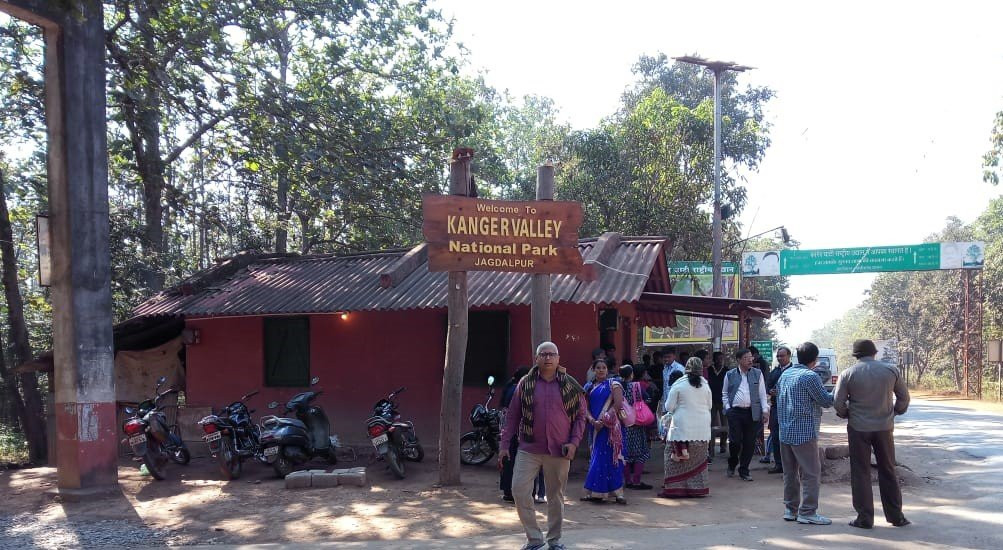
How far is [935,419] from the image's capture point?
67.7ft

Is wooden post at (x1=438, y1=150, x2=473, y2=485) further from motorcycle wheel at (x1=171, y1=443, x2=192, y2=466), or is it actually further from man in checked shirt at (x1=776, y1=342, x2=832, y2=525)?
motorcycle wheel at (x1=171, y1=443, x2=192, y2=466)

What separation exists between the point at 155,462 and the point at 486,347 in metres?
4.96

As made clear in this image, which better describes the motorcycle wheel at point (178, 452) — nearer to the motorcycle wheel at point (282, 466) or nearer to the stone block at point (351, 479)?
the motorcycle wheel at point (282, 466)

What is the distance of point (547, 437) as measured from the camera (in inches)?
250

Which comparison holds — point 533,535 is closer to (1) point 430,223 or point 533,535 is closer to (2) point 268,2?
(1) point 430,223

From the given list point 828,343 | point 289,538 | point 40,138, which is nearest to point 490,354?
point 289,538

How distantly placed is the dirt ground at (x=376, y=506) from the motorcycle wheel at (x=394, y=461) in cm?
14

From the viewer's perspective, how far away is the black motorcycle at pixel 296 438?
10539 mm

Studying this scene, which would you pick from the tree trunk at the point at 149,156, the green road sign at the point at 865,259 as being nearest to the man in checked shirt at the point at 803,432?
the tree trunk at the point at 149,156

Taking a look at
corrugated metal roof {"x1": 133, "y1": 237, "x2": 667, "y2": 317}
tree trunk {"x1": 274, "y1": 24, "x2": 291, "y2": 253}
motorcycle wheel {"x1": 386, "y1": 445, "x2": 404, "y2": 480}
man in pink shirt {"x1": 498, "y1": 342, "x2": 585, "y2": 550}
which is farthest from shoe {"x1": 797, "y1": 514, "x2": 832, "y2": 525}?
tree trunk {"x1": 274, "y1": 24, "x2": 291, "y2": 253}

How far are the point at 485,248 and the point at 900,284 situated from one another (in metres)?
46.3

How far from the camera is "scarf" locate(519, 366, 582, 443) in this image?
21.2 feet

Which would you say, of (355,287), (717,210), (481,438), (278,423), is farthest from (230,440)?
(717,210)

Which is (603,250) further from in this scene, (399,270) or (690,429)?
(690,429)
